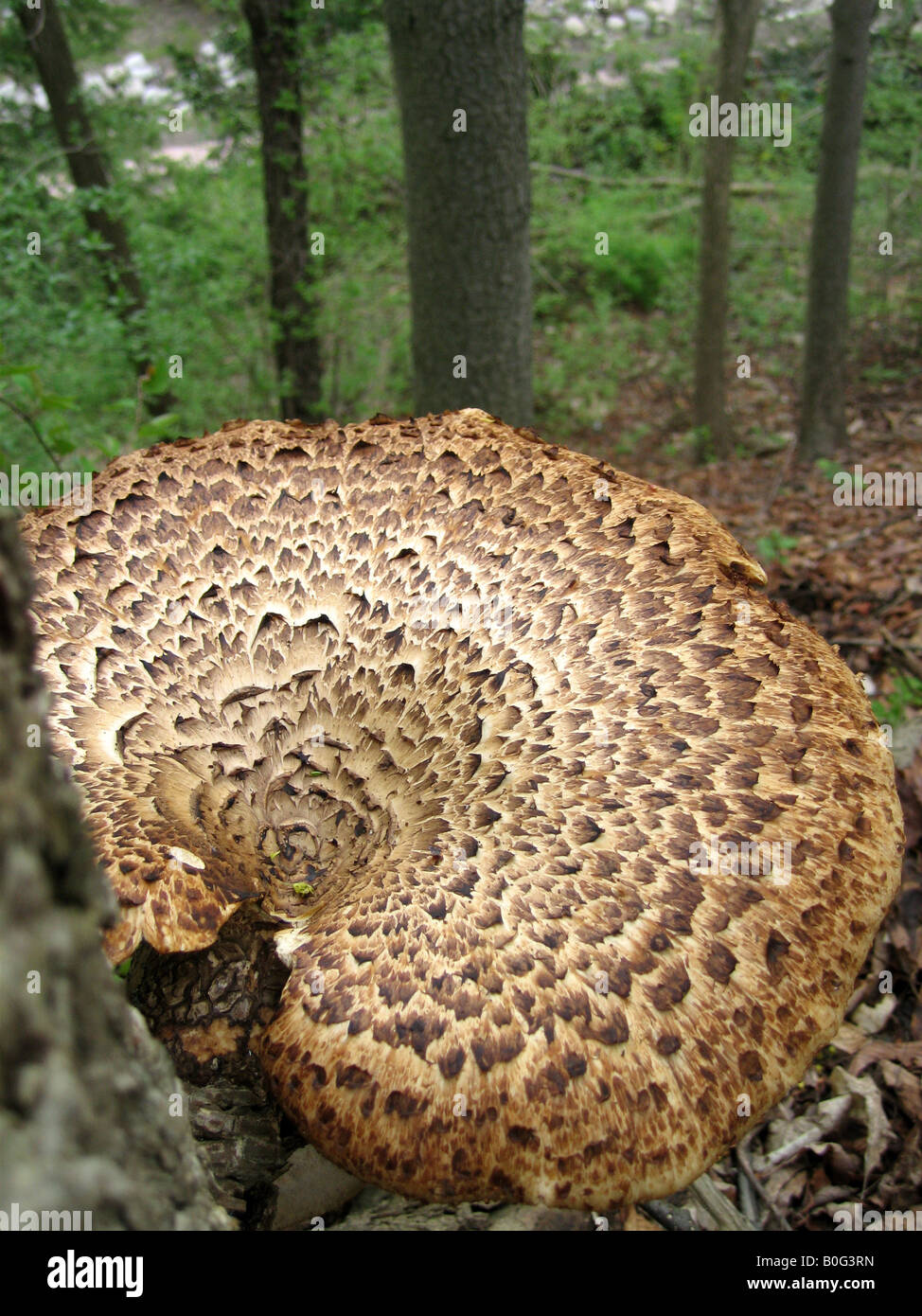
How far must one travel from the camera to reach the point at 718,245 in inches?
469

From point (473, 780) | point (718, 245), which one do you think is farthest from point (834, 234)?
point (473, 780)

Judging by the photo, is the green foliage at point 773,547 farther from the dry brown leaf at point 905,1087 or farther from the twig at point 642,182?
the twig at point 642,182

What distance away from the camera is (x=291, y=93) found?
350 inches

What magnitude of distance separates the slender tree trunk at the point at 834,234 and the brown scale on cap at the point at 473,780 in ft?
31.0

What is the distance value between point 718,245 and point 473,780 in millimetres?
11694

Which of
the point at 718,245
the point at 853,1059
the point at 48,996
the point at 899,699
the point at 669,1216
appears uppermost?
the point at 718,245

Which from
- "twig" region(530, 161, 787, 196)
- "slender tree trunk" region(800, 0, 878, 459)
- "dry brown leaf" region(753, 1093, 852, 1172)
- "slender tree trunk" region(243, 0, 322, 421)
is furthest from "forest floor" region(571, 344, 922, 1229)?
"twig" region(530, 161, 787, 196)

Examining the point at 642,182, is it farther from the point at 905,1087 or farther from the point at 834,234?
the point at 905,1087

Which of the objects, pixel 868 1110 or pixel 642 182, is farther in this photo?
pixel 642 182

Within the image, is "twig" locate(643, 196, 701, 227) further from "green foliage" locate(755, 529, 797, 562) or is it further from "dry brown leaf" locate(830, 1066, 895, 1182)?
"dry brown leaf" locate(830, 1066, 895, 1182)

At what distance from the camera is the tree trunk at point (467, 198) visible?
503 cm

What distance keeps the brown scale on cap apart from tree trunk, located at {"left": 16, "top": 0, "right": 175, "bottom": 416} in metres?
6.91

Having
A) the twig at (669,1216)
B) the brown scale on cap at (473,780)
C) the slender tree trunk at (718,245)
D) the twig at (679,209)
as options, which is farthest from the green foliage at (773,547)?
the twig at (679,209)
